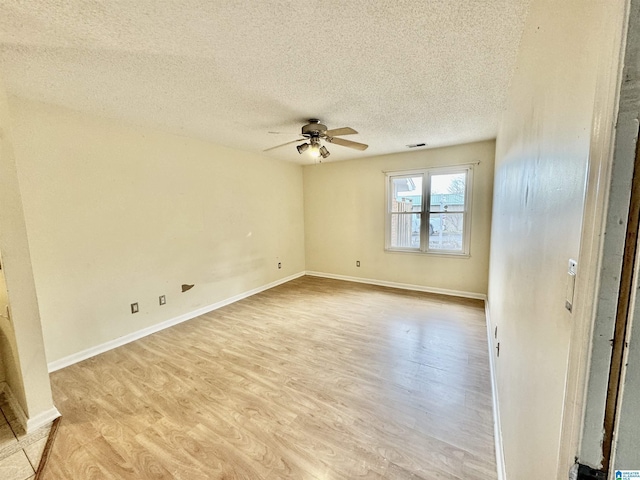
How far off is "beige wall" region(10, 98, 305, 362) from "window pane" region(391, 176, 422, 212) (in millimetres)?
2436

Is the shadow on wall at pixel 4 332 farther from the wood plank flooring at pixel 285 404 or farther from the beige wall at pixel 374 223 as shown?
the beige wall at pixel 374 223

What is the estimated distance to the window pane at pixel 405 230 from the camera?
4.46 meters

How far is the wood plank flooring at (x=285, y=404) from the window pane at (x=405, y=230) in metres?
1.60

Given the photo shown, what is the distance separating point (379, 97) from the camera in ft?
7.47

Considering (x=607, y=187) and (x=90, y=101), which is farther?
(x=90, y=101)

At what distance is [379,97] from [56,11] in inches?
81.8

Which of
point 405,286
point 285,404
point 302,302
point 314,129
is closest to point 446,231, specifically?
point 405,286

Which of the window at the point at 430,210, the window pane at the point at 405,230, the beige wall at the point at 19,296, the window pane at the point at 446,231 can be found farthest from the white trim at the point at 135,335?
the window pane at the point at 446,231

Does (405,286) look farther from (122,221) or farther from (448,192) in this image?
(122,221)

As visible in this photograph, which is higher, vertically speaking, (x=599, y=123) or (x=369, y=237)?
(x=599, y=123)

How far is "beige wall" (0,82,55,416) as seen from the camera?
158cm

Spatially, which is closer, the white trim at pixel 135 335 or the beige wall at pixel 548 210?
the beige wall at pixel 548 210

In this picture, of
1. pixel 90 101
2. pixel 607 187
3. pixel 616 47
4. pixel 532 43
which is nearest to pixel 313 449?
pixel 607 187

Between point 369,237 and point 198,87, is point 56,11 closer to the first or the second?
point 198,87
